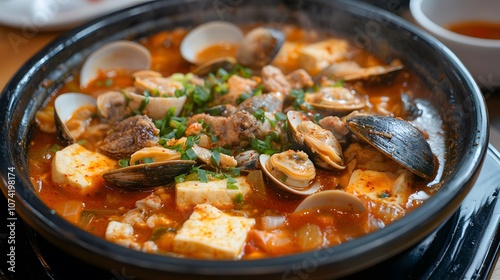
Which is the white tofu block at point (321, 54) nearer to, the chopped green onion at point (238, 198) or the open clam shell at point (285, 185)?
the open clam shell at point (285, 185)

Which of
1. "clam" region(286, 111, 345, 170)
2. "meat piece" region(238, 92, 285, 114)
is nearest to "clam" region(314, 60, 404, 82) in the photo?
"meat piece" region(238, 92, 285, 114)

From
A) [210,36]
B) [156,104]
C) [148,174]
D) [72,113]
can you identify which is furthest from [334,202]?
[210,36]

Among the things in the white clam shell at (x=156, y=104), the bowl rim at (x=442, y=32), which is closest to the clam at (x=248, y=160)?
the white clam shell at (x=156, y=104)

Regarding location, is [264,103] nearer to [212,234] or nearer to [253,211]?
[253,211]

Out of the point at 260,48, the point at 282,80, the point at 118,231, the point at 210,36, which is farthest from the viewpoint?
the point at 210,36

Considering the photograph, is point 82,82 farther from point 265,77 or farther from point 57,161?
point 265,77

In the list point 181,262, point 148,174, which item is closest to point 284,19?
point 148,174

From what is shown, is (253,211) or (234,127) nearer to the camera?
(253,211)
